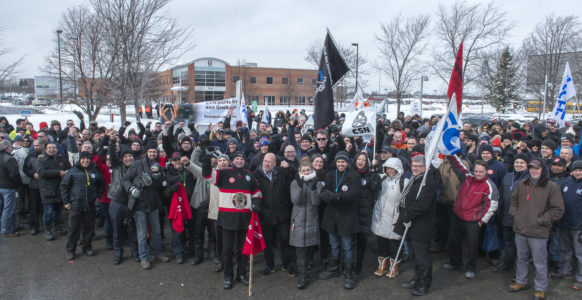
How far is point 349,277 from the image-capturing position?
5.29 m

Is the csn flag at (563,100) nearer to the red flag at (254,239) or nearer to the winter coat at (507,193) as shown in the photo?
the winter coat at (507,193)

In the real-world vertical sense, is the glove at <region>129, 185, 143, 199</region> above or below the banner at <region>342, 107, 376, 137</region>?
below

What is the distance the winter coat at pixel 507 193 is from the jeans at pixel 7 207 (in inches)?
344

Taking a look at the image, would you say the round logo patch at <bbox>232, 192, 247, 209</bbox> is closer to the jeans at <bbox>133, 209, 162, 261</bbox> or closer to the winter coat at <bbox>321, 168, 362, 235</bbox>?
the winter coat at <bbox>321, 168, 362, 235</bbox>

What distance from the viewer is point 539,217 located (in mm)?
4836

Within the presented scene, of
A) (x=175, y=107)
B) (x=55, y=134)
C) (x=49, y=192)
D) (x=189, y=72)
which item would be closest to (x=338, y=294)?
(x=49, y=192)

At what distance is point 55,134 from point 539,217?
11313mm

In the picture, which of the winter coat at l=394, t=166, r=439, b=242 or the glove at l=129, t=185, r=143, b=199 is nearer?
the winter coat at l=394, t=166, r=439, b=242

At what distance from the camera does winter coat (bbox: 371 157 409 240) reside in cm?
539

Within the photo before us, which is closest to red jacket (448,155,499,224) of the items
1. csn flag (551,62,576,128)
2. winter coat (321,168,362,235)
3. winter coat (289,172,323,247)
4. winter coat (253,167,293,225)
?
winter coat (321,168,362,235)

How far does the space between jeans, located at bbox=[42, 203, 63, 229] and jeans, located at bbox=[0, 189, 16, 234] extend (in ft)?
2.22

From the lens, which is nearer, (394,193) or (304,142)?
(394,193)

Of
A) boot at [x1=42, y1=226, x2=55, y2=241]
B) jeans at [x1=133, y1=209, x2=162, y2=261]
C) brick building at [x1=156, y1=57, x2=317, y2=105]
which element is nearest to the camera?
jeans at [x1=133, y1=209, x2=162, y2=261]

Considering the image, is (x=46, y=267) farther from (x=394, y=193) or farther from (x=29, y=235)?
(x=394, y=193)
